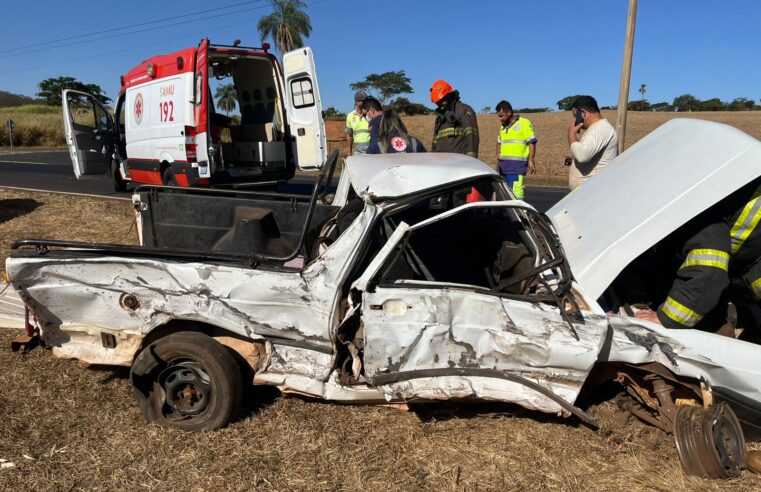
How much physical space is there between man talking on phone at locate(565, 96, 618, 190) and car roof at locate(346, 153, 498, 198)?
82.4 inches

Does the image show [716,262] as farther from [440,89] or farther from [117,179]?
[117,179]

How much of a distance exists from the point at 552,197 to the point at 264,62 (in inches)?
254

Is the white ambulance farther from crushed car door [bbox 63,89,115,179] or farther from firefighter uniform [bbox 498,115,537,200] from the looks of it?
firefighter uniform [bbox 498,115,537,200]

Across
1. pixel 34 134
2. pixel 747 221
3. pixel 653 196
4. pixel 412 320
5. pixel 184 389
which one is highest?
pixel 34 134

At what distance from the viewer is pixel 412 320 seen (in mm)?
2732

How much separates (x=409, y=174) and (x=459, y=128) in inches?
130

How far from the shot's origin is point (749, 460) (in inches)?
108

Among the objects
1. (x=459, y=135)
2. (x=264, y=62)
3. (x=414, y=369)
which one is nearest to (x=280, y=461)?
(x=414, y=369)

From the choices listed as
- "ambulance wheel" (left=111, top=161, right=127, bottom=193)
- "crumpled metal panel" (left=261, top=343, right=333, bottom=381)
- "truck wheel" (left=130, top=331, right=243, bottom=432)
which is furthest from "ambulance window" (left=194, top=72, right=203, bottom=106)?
"crumpled metal panel" (left=261, top=343, right=333, bottom=381)

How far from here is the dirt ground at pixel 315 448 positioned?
2641 mm

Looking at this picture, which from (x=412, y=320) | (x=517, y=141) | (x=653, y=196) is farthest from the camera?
(x=517, y=141)

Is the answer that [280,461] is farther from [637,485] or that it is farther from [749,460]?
[749,460]

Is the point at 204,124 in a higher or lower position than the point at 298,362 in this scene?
higher

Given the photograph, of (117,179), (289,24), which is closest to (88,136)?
(117,179)
